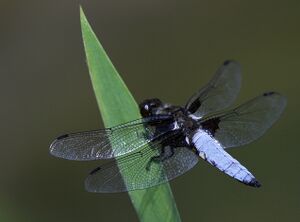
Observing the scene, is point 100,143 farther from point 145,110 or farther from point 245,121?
point 245,121

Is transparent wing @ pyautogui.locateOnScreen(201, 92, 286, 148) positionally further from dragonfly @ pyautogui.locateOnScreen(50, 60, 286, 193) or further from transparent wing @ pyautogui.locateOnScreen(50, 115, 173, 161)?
transparent wing @ pyautogui.locateOnScreen(50, 115, 173, 161)

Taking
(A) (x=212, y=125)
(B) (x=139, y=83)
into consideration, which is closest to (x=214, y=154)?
(A) (x=212, y=125)

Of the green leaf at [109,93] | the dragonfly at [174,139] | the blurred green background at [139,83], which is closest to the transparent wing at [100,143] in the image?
the dragonfly at [174,139]

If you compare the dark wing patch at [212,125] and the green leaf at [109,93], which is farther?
the dark wing patch at [212,125]

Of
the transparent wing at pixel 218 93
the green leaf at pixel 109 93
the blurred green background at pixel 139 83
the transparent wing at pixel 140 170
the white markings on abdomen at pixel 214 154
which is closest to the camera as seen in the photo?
the green leaf at pixel 109 93

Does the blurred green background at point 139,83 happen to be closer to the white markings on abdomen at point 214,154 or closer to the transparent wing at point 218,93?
the transparent wing at point 218,93

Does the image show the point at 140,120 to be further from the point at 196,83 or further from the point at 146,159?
the point at 196,83
